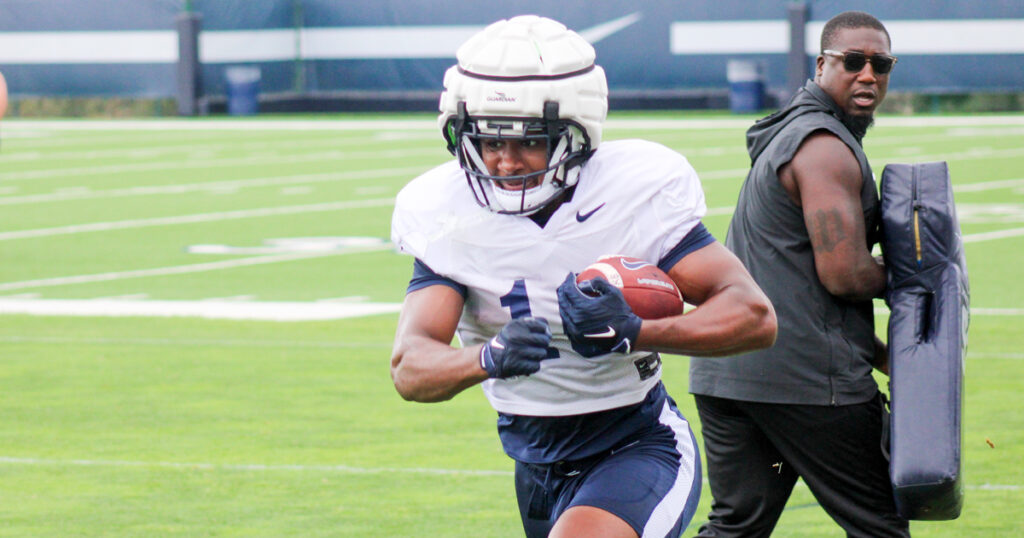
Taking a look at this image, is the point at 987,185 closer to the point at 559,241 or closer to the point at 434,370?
the point at 559,241

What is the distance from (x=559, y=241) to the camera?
388cm

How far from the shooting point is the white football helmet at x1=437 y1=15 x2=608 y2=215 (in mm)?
3797

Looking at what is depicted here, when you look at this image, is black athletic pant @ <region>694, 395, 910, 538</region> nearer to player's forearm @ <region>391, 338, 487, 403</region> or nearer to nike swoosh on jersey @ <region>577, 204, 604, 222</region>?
nike swoosh on jersey @ <region>577, 204, 604, 222</region>

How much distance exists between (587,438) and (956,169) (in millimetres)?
17548

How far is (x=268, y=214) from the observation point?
17625 millimetres

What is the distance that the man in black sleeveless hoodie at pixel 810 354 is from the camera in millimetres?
4633

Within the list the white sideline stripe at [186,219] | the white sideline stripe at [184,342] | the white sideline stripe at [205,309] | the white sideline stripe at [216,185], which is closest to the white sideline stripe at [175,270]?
the white sideline stripe at [205,309]

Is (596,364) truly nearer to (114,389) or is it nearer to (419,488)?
(419,488)

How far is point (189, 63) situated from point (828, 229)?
109ft

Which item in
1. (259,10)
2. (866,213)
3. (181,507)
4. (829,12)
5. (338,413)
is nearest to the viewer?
(866,213)

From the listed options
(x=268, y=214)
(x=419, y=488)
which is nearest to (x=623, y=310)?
(x=419, y=488)

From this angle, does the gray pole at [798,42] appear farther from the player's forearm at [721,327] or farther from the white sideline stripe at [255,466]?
A: the player's forearm at [721,327]

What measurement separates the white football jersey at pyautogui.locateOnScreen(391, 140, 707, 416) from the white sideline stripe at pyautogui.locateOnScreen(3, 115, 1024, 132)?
25.1 metres

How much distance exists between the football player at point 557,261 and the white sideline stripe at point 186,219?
41.2ft
